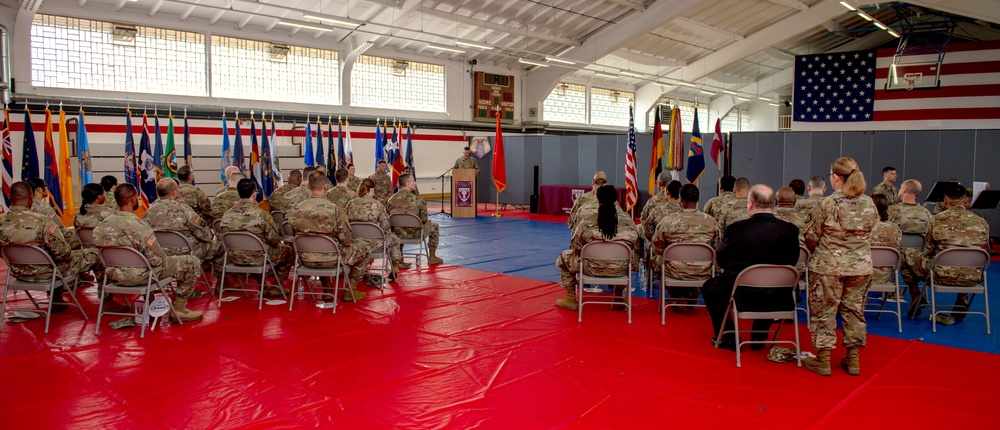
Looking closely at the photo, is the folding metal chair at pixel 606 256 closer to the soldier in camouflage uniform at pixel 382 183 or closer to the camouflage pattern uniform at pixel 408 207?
the camouflage pattern uniform at pixel 408 207

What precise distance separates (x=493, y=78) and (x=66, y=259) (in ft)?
56.1

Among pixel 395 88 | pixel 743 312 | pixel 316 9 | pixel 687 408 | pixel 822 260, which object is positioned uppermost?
pixel 316 9

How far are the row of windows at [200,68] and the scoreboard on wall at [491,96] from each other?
2.02m

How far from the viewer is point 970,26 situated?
20234 millimetres

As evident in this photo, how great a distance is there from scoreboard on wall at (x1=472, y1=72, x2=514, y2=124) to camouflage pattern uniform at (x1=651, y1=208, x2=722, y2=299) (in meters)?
16.0

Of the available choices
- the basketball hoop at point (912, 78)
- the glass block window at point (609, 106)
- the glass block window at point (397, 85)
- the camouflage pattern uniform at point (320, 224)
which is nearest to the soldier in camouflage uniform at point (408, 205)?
the camouflage pattern uniform at point (320, 224)

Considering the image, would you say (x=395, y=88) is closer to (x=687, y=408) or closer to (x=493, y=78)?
(x=493, y=78)

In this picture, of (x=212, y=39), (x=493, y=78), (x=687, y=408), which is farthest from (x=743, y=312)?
(x=493, y=78)

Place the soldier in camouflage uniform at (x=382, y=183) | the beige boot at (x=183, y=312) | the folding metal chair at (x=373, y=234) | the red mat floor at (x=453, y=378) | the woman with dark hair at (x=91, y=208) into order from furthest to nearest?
the soldier in camouflage uniform at (x=382, y=183) → the folding metal chair at (x=373, y=234) → the woman with dark hair at (x=91, y=208) → the beige boot at (x=183, y=312) → the red mat floor at (x=453, y=378)

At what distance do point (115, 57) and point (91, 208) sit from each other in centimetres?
915

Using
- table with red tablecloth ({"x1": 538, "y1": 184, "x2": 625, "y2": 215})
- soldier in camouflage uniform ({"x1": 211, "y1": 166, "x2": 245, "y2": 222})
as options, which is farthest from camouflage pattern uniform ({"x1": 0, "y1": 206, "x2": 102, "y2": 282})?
table with red tablecloth ({"x1": 538, "y1": 184, "x2": 625, "y2": 215})

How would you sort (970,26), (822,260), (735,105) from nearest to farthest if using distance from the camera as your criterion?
(822,260) → (970,26) → (735,105)

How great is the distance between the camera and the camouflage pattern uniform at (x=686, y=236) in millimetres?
5352

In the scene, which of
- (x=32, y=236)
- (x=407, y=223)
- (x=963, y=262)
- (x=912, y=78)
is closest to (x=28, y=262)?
(x=32, y=236)
